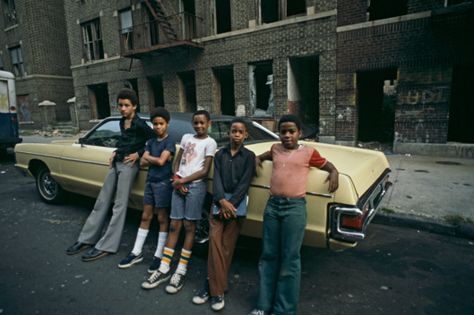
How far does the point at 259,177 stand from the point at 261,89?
383 inches

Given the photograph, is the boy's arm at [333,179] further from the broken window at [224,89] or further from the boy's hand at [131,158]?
the broken window at [224,89]

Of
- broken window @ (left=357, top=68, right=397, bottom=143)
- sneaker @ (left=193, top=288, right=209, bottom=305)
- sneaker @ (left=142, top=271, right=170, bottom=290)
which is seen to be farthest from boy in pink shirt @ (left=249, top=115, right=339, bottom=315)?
broken window @ (left=357, top=68, right=397, bottom=143)

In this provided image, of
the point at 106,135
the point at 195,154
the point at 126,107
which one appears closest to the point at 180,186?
the point at 195,154

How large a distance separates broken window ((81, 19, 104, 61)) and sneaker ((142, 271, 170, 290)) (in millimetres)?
16864

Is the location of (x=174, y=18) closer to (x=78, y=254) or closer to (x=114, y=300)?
(x=78, y=254)

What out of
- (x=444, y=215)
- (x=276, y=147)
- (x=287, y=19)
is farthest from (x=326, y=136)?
(x=276, y=147)

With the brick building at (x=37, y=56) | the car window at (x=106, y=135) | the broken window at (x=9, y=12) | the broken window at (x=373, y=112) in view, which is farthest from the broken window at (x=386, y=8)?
the broken window at (x=9, y=12)

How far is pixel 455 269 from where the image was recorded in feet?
10.1

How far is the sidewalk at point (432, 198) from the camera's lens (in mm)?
4023

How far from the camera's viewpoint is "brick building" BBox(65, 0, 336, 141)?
10211 millimetres

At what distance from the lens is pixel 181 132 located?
368 centimetres

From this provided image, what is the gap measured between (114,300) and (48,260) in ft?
4.22

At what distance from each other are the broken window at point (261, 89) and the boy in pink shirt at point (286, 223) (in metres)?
9.16

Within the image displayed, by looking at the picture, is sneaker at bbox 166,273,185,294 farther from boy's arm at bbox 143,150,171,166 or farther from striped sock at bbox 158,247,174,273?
boy's arm at bbox 143,150,171,166
